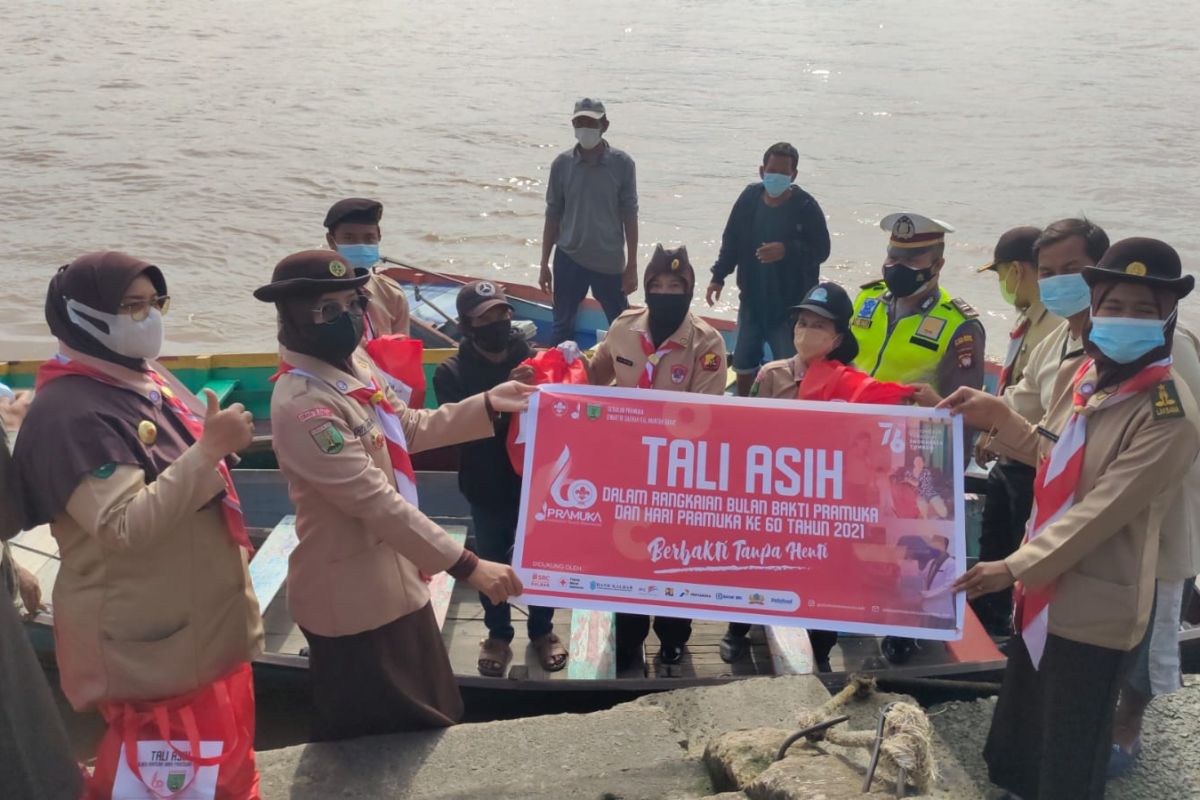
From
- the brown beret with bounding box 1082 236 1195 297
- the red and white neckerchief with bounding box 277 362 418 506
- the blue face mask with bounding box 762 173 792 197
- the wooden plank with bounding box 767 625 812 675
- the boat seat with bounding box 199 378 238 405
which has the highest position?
the blue face mask with bounding box 762 173 792 197

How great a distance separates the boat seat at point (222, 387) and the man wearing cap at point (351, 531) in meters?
4.31

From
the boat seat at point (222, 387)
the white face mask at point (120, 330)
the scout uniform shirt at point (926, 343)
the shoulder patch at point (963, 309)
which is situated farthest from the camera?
the boat seat at point (222, 387)

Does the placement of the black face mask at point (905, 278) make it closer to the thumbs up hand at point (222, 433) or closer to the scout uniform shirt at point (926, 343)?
the scout uniform shirt at point (926, 343)

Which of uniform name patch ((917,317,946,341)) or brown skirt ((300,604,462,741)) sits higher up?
uniform name patch ((917,317,946,341))

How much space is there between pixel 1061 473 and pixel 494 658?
2827 millimetres

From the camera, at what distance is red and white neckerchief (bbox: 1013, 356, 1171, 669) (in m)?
3.55

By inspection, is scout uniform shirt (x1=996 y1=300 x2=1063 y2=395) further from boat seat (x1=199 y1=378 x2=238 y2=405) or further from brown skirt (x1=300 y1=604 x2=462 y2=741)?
boat seat (x1=199 y1=378 x2=238 y2=405)

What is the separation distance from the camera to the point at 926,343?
5387mm

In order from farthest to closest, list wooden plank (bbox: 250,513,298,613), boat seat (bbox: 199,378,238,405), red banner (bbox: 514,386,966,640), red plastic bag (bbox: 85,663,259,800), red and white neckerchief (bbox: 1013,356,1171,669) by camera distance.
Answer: boat seat (bbox: 199,378,238,405) < wooden plank (bbox: 250,513,298,613) < red banner (bbox: 514,386,966,640) < red and white neckerchief (bbox: 1013,356,1171,669) < red plastic bag (bbox: 85,663,259,800)

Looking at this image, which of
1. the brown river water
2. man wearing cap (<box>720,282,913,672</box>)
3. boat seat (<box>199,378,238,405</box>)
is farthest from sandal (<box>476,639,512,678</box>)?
the brown river water

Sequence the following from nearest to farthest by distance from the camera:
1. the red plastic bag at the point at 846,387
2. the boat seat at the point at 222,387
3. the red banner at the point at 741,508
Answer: the red banner at the point at 741,508 → the red plastic bag at the point at 846,387 → the boat seat at the point at 222,387

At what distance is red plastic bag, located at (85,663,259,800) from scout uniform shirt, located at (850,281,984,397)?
3400mm

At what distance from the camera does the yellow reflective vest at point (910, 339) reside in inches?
212

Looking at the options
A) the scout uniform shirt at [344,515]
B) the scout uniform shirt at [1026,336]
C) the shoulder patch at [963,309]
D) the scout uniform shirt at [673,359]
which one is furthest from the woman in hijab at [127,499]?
the scout uniform shirt at [1026,336]
